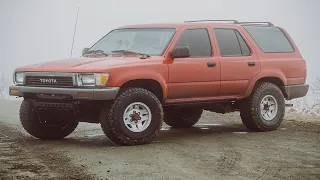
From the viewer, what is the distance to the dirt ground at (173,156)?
6.29m

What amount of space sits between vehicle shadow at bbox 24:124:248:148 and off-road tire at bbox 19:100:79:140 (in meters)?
0.12

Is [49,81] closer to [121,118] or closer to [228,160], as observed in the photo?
[121,118]

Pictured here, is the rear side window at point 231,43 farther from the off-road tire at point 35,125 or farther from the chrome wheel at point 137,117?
the off-road tire at point 35,125

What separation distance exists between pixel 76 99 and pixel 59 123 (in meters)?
1.24

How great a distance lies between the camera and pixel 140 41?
9172mm

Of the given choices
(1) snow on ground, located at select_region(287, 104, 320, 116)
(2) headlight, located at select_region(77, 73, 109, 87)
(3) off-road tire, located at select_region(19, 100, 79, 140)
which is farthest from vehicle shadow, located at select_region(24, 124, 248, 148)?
(1) snow on ground, located at select_region(287, 104, 320, 116)

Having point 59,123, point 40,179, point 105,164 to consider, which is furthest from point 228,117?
point 40,179

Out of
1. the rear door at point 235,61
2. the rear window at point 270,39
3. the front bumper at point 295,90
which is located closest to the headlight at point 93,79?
the rear door at point 235,61

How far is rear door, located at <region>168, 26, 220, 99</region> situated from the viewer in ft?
29.0

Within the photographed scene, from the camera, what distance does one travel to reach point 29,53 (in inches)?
6334

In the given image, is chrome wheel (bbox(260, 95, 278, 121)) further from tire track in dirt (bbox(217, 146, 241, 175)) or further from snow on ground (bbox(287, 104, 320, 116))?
snow on ground (bbox(287, 104, 320, 116))

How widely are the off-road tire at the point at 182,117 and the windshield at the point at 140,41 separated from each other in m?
1.91

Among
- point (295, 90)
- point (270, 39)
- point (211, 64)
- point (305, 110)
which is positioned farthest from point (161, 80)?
point (305, 110)

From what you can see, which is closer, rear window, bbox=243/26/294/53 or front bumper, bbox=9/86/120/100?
front bumper, bbox=9/86/120/100
